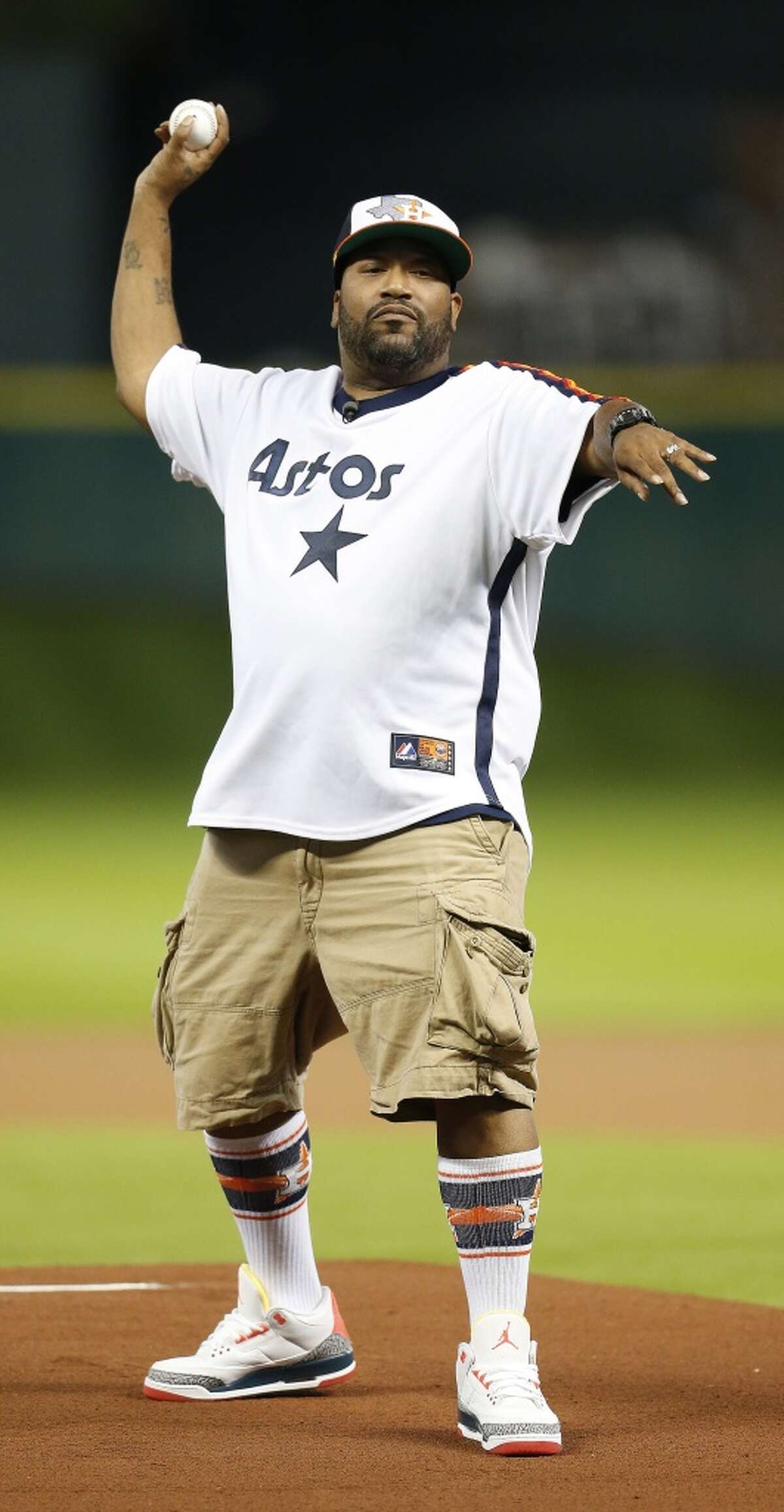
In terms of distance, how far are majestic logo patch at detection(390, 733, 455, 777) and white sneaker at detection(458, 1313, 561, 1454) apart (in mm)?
1010

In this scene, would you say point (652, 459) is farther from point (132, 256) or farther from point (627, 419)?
point (132, 256)

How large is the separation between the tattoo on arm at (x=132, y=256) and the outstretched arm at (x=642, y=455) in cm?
136

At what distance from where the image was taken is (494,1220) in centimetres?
397

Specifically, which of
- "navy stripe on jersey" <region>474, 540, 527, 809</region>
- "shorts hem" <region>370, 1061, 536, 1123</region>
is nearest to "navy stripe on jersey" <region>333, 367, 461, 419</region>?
"navy stripe on jersey" <region>474, 540, 527, 809</region>

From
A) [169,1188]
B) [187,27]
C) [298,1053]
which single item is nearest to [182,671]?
[187,27]

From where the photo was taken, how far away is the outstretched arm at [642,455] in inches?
148

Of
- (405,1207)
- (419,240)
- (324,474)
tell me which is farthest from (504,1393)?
(405,1207)

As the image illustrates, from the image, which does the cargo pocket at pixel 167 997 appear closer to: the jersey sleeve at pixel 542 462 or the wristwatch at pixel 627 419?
the jersey sleeve at pixel 542 462

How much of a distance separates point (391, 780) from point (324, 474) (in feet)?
2.05

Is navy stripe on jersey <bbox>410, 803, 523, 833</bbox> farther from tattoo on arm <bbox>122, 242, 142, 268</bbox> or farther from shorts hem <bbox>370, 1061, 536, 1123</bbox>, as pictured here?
tattoo on arm <bbox>122, 242, 142, 268</bbox>

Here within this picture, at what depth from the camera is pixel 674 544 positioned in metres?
19.2

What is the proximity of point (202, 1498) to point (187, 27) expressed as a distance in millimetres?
24742

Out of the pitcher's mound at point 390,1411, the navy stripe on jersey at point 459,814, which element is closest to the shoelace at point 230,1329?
the pitcher's mound at point 390,1411

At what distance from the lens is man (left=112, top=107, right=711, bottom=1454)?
13.0ft
